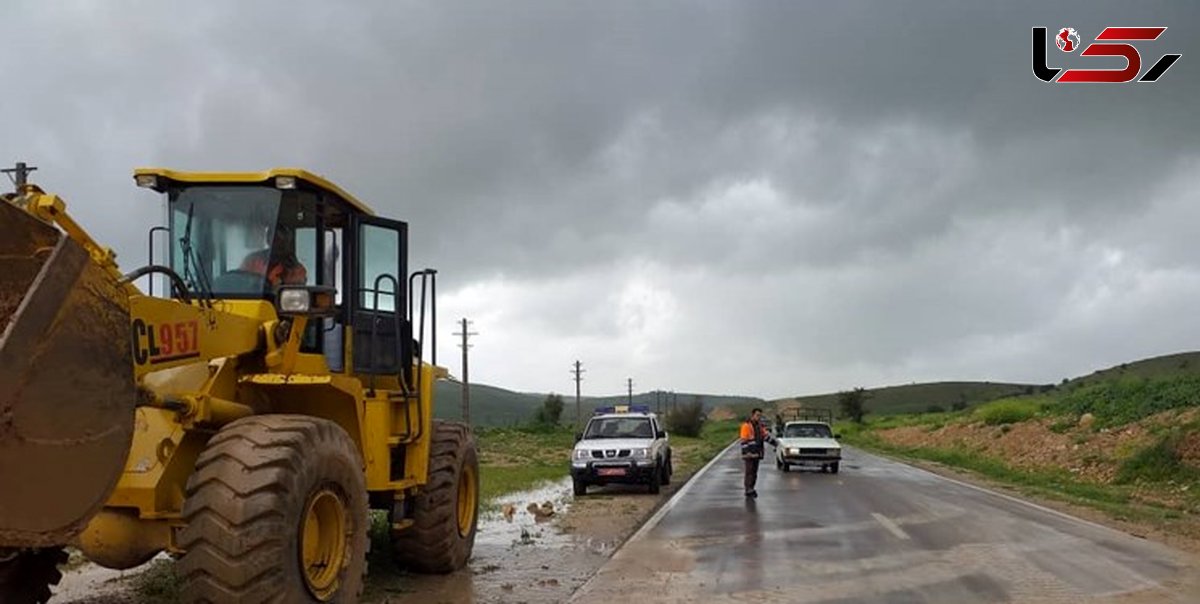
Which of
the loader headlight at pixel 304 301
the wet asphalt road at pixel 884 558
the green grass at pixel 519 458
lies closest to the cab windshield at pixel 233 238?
the loader headlight at pixel 304 301

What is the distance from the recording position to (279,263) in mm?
8258

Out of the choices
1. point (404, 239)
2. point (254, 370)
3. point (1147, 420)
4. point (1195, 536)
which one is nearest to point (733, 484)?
point (1195, 536)

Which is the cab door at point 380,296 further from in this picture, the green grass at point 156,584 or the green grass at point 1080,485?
the green grass at point 1080,485

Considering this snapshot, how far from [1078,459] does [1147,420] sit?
8.62ft

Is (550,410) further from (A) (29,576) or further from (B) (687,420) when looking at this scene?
(A) (29,576)

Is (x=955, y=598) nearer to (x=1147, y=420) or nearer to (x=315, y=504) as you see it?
(x=315, y=504)

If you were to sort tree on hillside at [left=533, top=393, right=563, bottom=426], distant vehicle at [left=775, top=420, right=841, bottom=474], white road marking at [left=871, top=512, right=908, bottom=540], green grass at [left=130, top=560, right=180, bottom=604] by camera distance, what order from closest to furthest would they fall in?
green grass at [left=130, top=560, right=180, bottom=604] < white road marking at [left=871, top=512, right=908, bottom=540] < distant vehicle at [left=775, top=420, right=841, bottom=474] < tree on hillside at [left=533, top=393, right=563, bottom=426]

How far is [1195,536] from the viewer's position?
1459 cm

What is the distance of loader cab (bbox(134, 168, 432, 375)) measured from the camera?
804cm

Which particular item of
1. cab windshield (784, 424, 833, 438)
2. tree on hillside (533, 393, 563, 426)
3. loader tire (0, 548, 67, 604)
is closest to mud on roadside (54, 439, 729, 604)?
loader tire (0, 548, 67, 604)

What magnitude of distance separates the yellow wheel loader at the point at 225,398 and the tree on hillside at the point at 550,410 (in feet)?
251

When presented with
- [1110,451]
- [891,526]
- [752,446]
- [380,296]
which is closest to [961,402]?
[1110,451]

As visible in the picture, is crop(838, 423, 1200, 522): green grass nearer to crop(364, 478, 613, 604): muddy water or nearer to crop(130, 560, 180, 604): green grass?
crop(364, 478, 613, 604): muddy water

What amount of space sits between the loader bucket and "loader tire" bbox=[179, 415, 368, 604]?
0.79m
